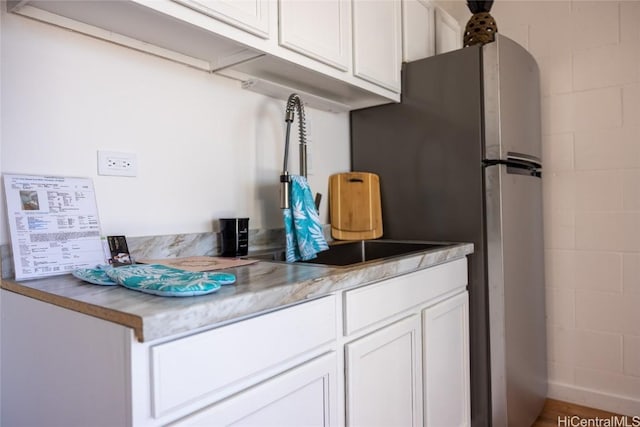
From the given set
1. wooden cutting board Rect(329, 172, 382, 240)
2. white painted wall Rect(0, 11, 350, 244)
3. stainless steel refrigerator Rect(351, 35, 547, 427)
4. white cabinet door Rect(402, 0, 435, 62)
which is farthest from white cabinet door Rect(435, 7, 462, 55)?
white painted wall Rect(0, 11, 350, 244)

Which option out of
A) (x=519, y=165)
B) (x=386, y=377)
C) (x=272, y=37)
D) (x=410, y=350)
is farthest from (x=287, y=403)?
(x=519, y=165)

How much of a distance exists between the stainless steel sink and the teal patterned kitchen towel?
234 mm

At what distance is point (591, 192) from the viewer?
2.12 meters

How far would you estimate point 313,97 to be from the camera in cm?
179

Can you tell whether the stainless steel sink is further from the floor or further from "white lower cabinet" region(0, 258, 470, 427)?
the floor

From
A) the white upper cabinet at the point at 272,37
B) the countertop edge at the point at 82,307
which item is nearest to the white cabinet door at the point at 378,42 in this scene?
the white upper cabinet at the point at 272,37

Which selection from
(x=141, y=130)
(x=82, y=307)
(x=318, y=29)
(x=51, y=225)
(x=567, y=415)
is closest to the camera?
(x=82, y=307)

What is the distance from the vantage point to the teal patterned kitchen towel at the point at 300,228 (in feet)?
4.88

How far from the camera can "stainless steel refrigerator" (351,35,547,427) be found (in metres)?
1.71

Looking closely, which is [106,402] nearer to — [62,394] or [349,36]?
[62,394]

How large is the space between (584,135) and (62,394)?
2.38m

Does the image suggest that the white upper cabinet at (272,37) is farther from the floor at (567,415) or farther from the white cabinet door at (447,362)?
the floor at (567,415)

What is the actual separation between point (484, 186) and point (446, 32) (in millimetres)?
1070

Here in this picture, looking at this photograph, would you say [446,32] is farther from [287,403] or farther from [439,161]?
[287,403]
